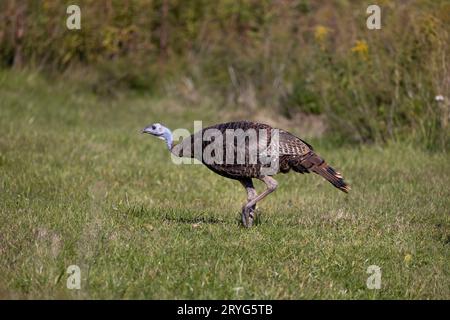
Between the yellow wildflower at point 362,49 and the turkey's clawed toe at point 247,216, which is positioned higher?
the yellow wildflower at point 362,49

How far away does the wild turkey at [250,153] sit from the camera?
7012 millimetres

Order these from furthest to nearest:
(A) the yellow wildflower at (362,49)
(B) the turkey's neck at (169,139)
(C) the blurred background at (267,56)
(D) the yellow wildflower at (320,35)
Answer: (D) the yellow wildflower at (320,35), (A) the yellow wildflower at (362,49), (C) the blurred background at (267,56), (B) the turkey's neck at (169,139)

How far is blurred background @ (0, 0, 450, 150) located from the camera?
458 inches

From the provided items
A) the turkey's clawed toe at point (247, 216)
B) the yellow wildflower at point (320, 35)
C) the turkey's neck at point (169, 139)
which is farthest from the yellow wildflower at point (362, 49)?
the turkey's clawed toe at point (247, 216)

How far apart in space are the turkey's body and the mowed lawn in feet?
1.48

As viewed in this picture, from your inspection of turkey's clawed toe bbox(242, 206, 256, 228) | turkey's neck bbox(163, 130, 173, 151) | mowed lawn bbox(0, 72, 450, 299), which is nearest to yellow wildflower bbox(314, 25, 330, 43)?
mowed lawn bbox(0, 72, 450, 299)

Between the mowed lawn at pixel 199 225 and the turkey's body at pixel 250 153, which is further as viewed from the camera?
the turkey's body at pixel 250 153

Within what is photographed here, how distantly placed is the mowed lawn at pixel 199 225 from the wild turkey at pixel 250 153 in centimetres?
46

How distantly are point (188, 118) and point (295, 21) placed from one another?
283 centimetres

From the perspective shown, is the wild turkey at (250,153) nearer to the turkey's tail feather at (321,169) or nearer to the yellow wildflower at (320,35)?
the turkey's tail feather at (321,169)

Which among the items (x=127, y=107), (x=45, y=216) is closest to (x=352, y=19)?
(x=127, y=107)

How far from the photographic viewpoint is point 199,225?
7105mm

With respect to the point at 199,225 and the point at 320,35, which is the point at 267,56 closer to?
the point at 320,35
